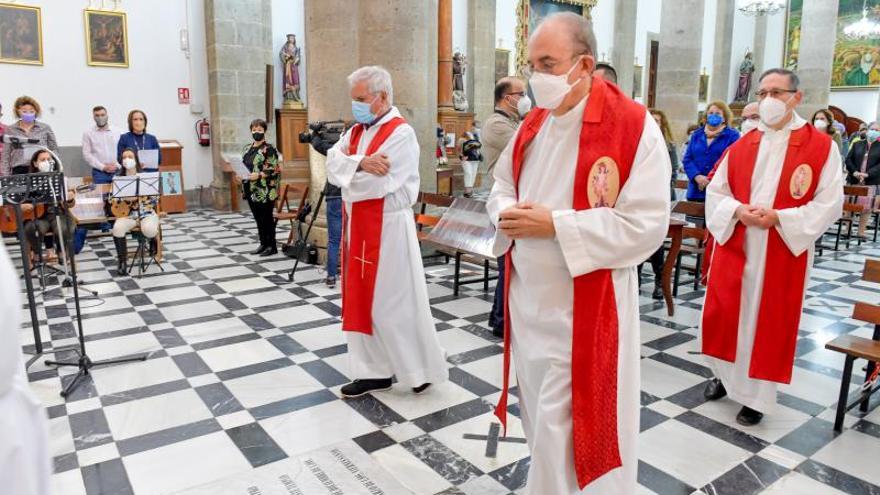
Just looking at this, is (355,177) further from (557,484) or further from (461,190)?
(461,190)

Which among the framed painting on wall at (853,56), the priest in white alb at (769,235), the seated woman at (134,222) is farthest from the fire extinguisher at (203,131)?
the framed painting on wall at (853,56)

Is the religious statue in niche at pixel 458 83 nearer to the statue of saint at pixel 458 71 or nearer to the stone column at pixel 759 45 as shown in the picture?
the statue of saint at pixel 458 71

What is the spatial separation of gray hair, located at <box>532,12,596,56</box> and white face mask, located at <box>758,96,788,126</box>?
72.8 inches

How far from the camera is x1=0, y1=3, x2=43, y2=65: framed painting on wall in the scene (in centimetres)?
1021

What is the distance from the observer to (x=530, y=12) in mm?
19312

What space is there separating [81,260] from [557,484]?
747 centimetres

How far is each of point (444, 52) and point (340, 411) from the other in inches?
488

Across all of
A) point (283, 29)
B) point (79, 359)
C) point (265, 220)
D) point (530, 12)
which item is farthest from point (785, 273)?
point (530, 12)

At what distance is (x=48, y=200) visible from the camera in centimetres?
416

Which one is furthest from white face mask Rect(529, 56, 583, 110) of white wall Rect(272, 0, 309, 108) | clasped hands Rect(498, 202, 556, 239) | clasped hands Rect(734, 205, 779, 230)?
white wall Rect(272, 0, 309, 108)

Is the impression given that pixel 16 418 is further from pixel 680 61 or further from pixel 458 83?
pixel 458 83

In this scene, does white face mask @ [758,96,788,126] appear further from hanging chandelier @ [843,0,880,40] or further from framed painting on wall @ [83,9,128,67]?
hanging chandelier @ [843,0,880,40]

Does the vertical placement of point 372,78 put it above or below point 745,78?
below

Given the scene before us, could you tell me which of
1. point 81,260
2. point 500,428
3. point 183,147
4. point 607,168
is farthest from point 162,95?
point 607,168
